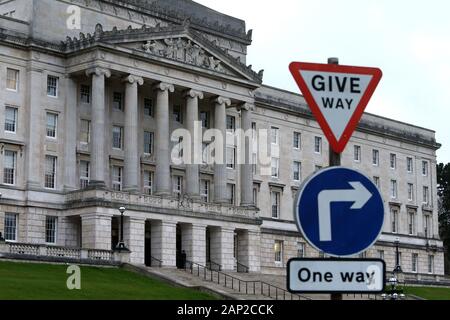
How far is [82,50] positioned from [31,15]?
15.5ft

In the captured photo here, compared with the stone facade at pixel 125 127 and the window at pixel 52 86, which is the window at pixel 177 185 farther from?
the window at pixel 52 86

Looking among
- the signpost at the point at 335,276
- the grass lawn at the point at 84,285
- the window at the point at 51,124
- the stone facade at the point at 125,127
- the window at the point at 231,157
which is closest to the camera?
the signpost at the point at 335,276

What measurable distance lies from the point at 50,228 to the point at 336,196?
69.7 meters

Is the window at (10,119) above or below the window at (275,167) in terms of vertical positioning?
above

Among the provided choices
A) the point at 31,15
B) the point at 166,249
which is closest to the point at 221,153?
the point at 166,249

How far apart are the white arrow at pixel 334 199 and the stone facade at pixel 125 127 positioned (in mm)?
65077

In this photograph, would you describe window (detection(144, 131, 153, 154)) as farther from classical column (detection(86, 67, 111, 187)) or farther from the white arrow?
the white arrow

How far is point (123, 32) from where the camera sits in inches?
3056

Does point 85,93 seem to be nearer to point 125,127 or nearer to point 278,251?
point 125,127

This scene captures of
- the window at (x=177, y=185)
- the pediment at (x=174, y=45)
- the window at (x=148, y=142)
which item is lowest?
the window at (x=177, y=185)

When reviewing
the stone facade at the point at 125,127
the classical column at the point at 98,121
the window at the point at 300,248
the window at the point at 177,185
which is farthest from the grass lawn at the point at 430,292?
the classical column at the point at 98,121

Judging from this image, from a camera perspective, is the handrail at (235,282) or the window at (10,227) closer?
the handrail at (235,282)

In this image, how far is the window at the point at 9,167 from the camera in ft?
247

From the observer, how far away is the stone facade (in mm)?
75938
